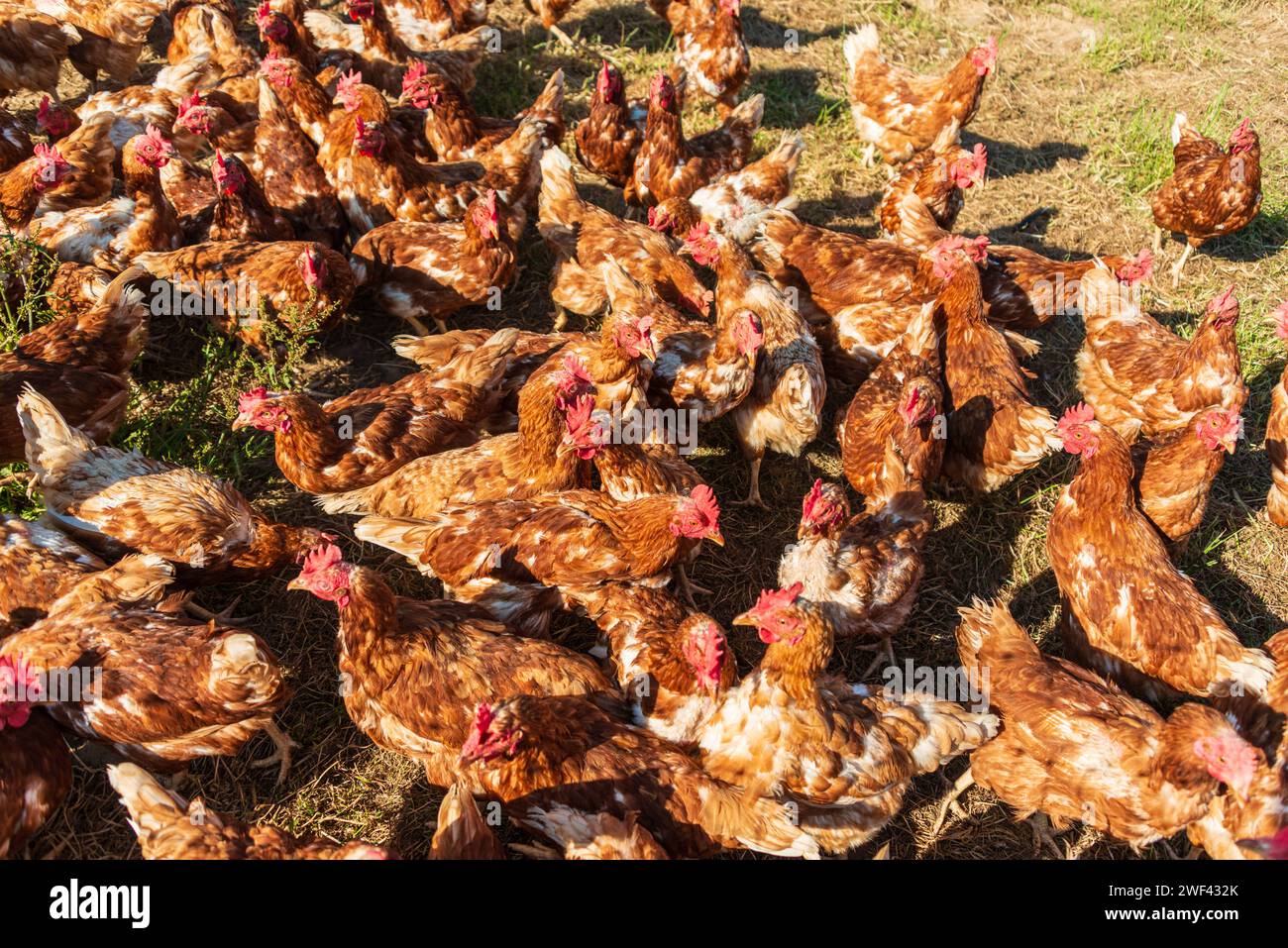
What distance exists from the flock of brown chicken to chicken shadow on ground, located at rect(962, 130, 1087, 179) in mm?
986

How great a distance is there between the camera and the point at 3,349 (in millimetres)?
5809

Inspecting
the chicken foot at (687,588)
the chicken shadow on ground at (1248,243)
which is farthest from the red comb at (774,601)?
the chicken shadow on ground at (1248,243)

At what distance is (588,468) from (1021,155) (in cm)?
664

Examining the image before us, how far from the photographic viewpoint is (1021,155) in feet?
30.3

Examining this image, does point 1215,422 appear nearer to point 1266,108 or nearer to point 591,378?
point 591,378

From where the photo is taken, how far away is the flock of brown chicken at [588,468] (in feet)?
13.5

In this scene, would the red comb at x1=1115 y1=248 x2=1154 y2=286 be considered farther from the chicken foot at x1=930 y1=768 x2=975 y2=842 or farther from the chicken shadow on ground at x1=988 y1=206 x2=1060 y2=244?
the chicken foot at x1=930 y1=768 x2=975 y2=842

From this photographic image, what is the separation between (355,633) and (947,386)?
422 centimetres

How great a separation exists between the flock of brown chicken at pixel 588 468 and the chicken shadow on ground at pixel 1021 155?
99cm

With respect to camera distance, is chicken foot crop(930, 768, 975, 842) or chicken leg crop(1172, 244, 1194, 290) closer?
chicken foot crop(930, 768, 975, 842)

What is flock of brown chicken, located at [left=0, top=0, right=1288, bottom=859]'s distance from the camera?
412cm

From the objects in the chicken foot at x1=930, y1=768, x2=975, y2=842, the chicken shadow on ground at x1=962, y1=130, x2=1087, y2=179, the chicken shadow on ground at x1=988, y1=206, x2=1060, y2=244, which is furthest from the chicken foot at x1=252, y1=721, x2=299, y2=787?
the chicken shadow on ground at x1=962, y1=130, x2=1087, y2=179

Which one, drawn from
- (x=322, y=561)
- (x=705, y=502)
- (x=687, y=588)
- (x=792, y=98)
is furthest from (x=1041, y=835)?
(x=792, y=98)

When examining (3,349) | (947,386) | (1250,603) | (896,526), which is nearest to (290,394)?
(3,349)
